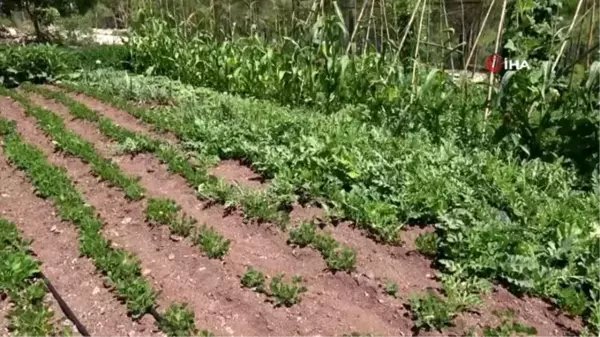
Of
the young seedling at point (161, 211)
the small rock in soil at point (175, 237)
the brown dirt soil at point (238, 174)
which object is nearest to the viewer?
the small rock in soil at point (175, 237)

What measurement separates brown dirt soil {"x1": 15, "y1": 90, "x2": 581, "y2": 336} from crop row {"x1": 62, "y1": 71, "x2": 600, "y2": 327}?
14 cm

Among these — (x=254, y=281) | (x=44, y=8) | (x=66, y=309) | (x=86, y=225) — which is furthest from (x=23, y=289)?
(x=44, y=8)

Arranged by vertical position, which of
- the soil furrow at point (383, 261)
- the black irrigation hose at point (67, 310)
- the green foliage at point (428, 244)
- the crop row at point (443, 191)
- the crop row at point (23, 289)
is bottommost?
the black irrigation hose at point (67, 310)

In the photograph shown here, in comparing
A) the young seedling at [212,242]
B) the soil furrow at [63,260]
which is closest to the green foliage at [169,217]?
the young seedling at [212,242]

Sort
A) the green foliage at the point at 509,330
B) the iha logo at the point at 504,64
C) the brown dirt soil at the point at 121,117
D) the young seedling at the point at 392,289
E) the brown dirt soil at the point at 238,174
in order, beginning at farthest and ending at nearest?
1. the brown dirt soil at the point at 121,117
2. the iha logo at the point at 504,64
3. the brown dirt soil at the point at 238,174
4. the young seedling at the point at 392,289
5. the green foliage at the point at 509,330

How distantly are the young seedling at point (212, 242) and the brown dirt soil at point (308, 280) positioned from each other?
0.06 meters

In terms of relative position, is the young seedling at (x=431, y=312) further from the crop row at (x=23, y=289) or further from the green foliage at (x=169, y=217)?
the crop row at (x=23, y=289)

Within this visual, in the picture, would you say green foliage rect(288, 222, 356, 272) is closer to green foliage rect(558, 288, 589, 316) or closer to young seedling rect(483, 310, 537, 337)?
young seedling rect(483, 310, 537, 337)

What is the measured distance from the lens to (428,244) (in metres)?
3.01

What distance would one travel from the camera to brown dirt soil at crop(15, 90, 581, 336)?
2516 millimetres

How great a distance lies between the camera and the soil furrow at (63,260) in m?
2.59

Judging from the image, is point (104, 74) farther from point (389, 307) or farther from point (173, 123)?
point (389, 307)

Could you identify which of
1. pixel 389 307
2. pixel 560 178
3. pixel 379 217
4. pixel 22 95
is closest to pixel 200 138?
pixel 379 217

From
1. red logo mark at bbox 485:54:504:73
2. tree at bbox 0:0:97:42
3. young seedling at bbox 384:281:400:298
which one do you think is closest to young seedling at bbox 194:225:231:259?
young seedling at bbox 384:281:400:298
